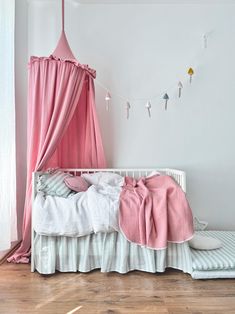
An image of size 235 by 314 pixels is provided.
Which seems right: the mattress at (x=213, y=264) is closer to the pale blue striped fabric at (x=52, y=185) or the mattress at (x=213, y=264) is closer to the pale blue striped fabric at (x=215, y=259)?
the pale blue striped fabric at (x=215, y=259)

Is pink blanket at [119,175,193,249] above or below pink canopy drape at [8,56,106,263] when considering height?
below

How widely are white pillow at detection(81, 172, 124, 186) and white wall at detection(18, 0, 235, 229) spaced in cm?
37

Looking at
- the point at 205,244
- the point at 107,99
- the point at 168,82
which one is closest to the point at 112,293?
the point at 205,244

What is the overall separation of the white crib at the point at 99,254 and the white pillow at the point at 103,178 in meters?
0.52

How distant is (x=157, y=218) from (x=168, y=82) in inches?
60.3

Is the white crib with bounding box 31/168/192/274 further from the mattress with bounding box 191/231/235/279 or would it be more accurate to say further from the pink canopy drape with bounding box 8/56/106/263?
the pink canopy drape with bounding box 8/56/106/263

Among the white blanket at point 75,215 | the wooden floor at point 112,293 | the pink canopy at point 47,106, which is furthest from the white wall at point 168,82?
the wooden floor at point 112,293

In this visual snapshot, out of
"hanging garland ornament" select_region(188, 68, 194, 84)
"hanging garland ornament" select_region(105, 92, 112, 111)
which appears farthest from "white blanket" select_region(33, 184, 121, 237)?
"hanging garland ornament" select_region(188, 68, 194, 84)

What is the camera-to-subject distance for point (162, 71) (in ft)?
8.55

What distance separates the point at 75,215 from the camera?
1729 mm

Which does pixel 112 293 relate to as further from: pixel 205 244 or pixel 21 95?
pixel 21 95

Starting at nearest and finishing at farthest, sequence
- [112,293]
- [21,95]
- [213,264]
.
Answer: [112,293] → [213,264] → [21,95]

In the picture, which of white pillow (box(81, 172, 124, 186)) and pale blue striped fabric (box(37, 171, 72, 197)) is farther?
white pillow (box(81, 172, 124, 186))

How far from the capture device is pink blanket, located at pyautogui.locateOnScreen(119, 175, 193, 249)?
1698 mm
